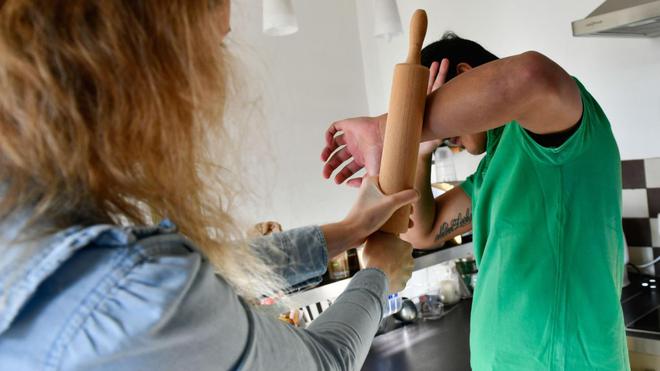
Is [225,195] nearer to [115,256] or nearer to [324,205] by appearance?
[115,256]

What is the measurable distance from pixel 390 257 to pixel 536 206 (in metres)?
0.25

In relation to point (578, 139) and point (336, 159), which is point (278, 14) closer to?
point (336, 159)

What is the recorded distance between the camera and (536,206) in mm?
841

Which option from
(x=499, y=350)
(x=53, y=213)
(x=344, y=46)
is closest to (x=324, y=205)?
(x=344, y=46)

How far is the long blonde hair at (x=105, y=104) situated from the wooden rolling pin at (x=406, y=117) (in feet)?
0.98

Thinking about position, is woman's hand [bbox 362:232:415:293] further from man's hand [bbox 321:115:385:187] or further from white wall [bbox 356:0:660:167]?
white wall [bbox 356:0:660:167]

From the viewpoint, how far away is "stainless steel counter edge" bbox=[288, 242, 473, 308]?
1749 mm

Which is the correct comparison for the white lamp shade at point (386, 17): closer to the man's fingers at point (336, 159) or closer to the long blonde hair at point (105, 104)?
the man's fingers at point (336, 159)

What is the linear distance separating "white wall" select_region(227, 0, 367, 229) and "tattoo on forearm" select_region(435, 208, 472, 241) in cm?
144

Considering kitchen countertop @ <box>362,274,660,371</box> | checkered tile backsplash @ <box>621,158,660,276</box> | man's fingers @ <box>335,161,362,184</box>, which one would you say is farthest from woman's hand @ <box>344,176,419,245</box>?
checkered tile backsplash @ <box>621,158,660,276</box>

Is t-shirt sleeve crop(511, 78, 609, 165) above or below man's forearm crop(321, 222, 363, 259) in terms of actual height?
above

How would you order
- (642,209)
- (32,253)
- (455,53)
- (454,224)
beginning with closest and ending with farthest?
(32,253)
(455,53)
(454,224)
(642,209)

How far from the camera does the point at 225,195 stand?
0.58 m

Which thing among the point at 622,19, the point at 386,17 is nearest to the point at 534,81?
the point at 622,19
